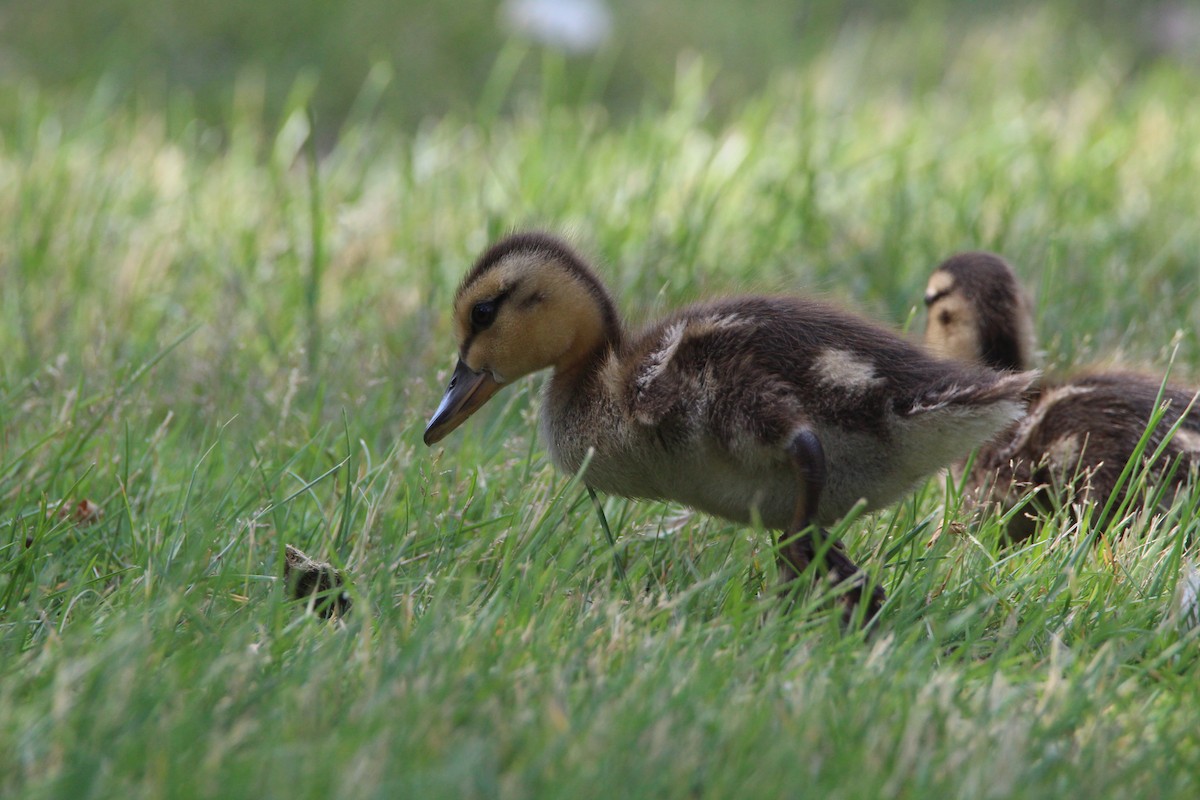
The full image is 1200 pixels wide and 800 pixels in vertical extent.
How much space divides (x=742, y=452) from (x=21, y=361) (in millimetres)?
2385

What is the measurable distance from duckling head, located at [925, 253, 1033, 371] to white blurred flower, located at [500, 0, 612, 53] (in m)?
5.55

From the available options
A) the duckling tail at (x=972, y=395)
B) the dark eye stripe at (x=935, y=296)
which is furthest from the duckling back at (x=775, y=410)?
the dark eye stripe at (x=935, y=296)

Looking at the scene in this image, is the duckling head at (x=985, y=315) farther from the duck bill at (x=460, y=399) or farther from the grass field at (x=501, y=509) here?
the duck bill at (x=460, y=399)

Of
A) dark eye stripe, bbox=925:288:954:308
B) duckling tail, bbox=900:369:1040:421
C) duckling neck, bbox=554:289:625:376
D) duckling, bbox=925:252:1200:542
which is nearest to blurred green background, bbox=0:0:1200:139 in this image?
dark eye stripe, bbox=925:288:954:308

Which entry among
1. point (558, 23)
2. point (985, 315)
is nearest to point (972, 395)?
point (985, 315)

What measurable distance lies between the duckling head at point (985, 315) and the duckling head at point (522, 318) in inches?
50.3

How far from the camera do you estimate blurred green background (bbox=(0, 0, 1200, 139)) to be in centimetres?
838

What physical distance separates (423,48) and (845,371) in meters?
6.81

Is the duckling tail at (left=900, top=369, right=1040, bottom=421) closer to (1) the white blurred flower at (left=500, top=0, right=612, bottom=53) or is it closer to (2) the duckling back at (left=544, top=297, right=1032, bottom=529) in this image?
(2) the duckling back at (left=544, top=297, right=1032, bottom=529)

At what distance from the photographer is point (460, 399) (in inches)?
136

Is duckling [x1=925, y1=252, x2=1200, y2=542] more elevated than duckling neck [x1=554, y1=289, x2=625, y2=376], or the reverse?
duckling neck [x1=554, y1=289, x2=625, y2=376]

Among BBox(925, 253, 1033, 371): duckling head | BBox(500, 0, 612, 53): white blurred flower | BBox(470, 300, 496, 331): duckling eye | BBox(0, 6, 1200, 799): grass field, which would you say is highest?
BBox(500, 0, 612, 53): white blurred flower

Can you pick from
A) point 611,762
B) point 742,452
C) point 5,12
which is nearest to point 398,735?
point 611,762

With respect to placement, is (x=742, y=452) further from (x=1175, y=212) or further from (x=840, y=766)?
(x=1175, y=212)
